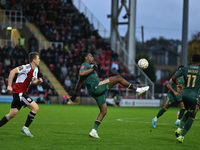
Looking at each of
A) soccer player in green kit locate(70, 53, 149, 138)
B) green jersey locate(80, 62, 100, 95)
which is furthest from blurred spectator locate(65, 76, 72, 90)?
green jersey locate(80, 62, 100, 95)

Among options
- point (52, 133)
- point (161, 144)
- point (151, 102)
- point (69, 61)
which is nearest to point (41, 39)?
point (69, 61)

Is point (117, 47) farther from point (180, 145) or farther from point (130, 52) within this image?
point (180, 145)

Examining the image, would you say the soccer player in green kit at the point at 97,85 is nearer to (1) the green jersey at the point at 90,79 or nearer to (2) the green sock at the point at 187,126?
(1) the green jersey at the point at 90,79

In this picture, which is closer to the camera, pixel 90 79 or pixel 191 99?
pixel 191 99

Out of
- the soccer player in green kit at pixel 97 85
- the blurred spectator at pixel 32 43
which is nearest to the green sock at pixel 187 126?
the soccer player in green kit at pixel 97 85

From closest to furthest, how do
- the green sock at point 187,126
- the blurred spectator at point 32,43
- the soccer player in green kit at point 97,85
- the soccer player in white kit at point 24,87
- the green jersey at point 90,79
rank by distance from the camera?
the green sock at point 187,126, the soccer player in white kit at point 24,87, the soccer player in green kit at point 97,85, the green jersey at point 90,79, the blurred spectator at point 32,43

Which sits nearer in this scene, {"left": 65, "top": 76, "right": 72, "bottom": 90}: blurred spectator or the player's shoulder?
the player's shoulder

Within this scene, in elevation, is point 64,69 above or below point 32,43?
below

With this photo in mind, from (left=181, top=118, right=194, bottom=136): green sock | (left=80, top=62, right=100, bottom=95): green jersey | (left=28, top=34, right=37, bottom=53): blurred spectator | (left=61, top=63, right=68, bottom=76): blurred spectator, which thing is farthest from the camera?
(left=28, top=34, right=37, bottom=53): blurred spectator

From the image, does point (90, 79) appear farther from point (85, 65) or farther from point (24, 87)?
point (24, 87)

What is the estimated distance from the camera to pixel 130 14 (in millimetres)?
36906

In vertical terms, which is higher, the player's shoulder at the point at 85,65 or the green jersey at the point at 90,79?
the player's shoulder at the point at 85,65

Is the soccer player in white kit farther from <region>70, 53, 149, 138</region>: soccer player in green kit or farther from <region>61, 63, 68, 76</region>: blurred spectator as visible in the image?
<region>61, 63, 68, 76</region>: blurred spectator

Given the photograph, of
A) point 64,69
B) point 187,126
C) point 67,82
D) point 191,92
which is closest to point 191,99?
point 191,92
